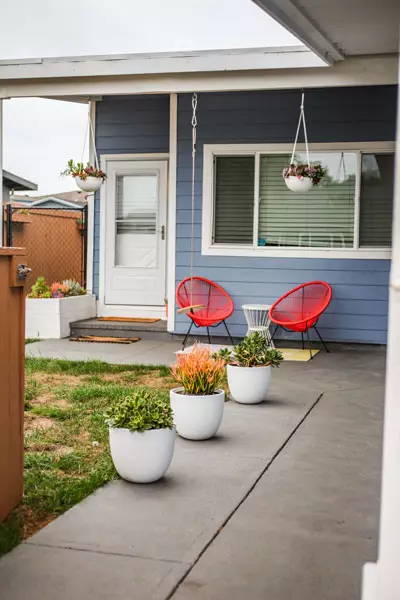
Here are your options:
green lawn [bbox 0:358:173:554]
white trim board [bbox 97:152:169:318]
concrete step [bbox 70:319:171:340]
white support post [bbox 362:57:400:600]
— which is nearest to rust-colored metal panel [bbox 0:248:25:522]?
green lawn [bbox 0:358:173:554]

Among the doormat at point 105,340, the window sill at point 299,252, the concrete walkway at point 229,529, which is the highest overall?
the window sill at point 299,252

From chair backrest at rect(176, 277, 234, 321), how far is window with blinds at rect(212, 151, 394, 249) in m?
0.54

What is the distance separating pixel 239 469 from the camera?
4148 millimetres

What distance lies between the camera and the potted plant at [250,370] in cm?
573

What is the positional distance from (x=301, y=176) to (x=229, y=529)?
5.59 m

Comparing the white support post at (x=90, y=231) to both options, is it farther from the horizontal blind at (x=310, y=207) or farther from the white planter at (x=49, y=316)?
the horizontal blind at (x=310, y=207)

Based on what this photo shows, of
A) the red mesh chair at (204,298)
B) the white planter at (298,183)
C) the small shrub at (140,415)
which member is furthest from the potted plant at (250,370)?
the red mesh chair at (204,298)

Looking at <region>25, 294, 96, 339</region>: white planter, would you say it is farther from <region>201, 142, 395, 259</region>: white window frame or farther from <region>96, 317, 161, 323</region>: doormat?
<region>201, 142, 395, 259</region>: white window frame

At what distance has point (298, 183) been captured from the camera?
833 centimetres

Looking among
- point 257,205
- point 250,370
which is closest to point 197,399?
point 250,370

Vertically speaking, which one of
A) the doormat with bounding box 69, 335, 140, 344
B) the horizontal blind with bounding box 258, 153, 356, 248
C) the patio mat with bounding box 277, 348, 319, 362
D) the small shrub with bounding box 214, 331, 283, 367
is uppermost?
the horizontal blind with bounding box 258, 153, 356, 248

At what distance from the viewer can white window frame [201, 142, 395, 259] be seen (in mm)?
8680

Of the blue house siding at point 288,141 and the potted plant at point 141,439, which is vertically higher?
the blue house siding at point 288,141

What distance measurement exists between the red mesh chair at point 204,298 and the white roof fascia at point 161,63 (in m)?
2.44
